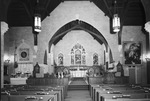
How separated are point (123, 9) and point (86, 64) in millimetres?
15138

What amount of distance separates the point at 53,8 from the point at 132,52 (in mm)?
9016

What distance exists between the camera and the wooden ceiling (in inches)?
756

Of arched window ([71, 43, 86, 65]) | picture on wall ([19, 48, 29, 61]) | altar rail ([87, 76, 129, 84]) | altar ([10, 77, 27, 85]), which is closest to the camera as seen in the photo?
altar rail ([87, 76, 129, 84])

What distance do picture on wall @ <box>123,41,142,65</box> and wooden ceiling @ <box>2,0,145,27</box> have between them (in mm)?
1952

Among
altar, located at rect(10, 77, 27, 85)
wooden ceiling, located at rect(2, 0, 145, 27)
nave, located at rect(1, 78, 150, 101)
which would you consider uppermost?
wooden ceiling, located at rect(2, 0, 145, 27)

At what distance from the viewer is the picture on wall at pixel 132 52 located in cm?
2117

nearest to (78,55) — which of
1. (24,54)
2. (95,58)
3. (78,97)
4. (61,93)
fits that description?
(95,58)

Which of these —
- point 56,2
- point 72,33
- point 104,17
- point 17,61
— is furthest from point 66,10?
point 72,33

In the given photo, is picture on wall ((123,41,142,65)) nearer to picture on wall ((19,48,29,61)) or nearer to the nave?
picture on wall ((19,48,29,61))

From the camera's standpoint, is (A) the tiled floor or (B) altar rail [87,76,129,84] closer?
(A) the tiled floor

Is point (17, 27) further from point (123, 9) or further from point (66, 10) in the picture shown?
point (123, 9)

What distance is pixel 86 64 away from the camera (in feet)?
110

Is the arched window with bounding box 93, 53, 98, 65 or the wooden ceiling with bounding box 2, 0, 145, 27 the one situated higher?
the wooden ceiling with bounding box 2, 0, 145, 27

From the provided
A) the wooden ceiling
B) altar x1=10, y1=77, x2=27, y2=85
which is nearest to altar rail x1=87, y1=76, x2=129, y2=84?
the wooden ceiling
